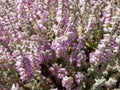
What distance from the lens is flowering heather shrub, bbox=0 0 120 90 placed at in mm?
1738

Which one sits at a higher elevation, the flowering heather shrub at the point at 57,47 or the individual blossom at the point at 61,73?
the flowering heather shrub at the point at 57,47

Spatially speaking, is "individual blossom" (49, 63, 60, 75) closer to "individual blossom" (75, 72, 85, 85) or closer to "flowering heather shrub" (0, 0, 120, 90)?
"flowering heather shrub" (0, 0, 120, 90)

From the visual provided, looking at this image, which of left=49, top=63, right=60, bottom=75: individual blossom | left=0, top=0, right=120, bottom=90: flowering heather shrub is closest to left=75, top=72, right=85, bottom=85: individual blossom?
left=0, top=0, right=120, bottom=90: flowering heather shrub

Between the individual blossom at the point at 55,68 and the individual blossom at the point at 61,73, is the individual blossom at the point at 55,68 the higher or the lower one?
the higher one

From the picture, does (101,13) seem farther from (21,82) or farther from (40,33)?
(21,82)

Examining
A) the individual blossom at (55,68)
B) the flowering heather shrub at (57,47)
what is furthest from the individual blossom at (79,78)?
the individual blossom at (55,68)

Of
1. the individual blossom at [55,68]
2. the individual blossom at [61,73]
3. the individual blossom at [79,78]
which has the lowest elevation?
the individual blossom at [79,78]

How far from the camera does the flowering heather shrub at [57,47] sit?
1.74 m

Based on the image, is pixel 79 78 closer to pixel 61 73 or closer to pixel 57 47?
pixel 61 73

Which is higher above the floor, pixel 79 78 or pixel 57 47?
pixel 57 47

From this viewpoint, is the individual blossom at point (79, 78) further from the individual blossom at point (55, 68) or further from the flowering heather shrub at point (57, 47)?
the individual blossom at point (55, 68)

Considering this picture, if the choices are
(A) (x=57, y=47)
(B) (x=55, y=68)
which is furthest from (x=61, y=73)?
(A) (x=57, y=47)

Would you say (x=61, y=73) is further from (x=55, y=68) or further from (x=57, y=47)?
(x=57, y=47)

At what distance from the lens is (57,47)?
69.3 inches
